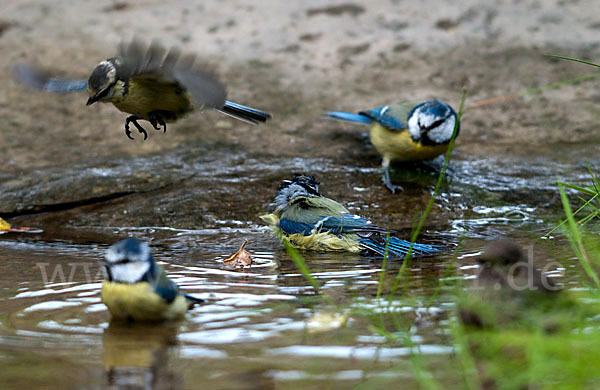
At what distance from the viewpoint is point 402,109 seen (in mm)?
5363

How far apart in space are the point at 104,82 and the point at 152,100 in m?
0.33

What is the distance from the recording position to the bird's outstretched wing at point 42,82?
15.7 feet

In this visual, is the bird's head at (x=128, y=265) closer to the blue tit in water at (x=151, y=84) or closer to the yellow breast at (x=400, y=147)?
the blue tit in water at (x=151, y=84)

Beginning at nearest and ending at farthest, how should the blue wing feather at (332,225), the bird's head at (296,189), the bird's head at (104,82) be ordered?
the blue wing feather at (332,225), the bird's head at (104,82), the bird's head at (296,189)

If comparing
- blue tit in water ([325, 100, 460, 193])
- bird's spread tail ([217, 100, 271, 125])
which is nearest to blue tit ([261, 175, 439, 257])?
bird's spread tail ([217, 100, 271, 125])

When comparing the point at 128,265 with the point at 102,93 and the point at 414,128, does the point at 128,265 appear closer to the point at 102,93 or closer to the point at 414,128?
the point at 102,93

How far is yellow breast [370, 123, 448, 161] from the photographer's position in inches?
202

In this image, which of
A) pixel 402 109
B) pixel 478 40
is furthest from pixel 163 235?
pixel 478 40

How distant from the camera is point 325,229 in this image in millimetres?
3867

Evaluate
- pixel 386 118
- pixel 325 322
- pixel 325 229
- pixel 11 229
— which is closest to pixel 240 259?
pixel 325 229

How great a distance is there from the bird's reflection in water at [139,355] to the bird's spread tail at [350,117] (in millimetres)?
3510

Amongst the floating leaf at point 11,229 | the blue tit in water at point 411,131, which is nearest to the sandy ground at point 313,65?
the blue tit in water at point 411,131

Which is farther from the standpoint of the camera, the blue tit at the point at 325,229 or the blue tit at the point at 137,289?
the blue tit at the point at 325,229

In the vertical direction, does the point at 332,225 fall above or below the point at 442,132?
below
